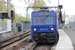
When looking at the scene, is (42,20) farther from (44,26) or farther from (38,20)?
(44,26)

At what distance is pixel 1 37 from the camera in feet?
48.8

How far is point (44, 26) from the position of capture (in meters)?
10.0

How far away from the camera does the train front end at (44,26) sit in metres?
10.0

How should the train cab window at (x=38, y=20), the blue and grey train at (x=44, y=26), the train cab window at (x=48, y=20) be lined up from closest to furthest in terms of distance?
1. the blue and grey train at (x=44, y=26)
2. the train cab window at (x=48, y=20)
3. the train cab window at (x=38, y=20)

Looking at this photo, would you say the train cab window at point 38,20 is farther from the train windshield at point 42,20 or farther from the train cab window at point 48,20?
the train cab window at point 48,20

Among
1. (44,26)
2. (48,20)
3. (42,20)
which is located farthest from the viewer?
(42,20)

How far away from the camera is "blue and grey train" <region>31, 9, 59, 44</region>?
10.0m

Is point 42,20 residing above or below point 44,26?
above

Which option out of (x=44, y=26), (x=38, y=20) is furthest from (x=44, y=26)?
(x=38, y=20)

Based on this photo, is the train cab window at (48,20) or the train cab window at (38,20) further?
the train cab window at (38,20)

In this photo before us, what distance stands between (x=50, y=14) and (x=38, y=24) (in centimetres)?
122

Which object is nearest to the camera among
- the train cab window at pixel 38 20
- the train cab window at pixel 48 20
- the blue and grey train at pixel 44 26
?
the blue and grey train at pixel 44 26

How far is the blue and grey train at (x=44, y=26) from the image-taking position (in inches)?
394

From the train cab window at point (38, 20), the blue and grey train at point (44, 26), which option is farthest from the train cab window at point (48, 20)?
the train cab window at point (38, 20)
